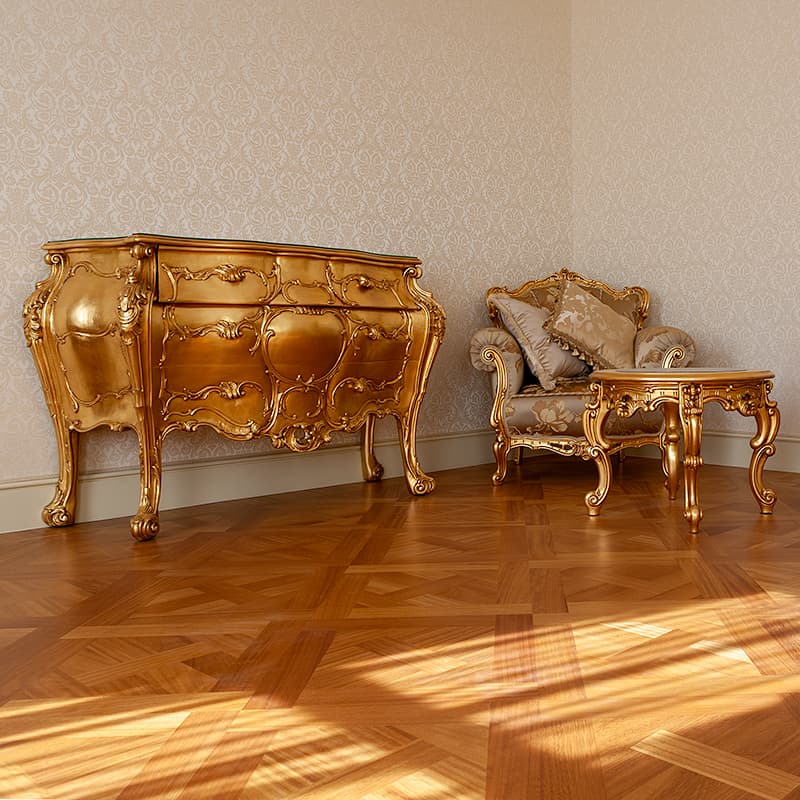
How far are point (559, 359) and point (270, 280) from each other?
5.39 feet

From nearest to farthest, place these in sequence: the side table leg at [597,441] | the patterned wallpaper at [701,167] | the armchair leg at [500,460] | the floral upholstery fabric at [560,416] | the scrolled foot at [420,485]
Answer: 1. the side table leg at [597,441]
2. the scrolled foot at [420,485]
3. the floral upholstery fabric at [560,416]
4. the armchair leg at [500,460]
5. the patterned wallpaper at [701,167]

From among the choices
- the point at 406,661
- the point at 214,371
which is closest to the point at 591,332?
the point at 214,371

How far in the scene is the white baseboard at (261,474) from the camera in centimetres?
340

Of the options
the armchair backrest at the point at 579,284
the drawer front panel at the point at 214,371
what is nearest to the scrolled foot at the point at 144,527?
the drawer front panel at the point at 214,371

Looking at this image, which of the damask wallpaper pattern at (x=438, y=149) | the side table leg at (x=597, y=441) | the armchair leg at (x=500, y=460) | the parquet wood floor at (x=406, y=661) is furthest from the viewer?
the armchair leg at (x=500, y=460)

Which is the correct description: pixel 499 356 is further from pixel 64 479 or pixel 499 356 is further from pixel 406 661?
pixel 406 661

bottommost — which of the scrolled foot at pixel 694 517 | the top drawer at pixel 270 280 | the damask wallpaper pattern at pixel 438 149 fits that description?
the scrolled foot at pixel 694 517

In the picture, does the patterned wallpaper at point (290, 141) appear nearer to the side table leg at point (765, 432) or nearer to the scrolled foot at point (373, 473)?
the scrolled foot at point (373, 473)

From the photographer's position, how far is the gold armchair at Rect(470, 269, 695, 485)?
410 cm

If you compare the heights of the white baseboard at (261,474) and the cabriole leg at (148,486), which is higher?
the cabriole leg at (148,486)

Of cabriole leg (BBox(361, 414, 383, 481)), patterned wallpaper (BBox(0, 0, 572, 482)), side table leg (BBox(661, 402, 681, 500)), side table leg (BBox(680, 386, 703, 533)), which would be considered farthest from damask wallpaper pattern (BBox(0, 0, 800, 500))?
side table leg (BBox(680, 386, 703, 533))

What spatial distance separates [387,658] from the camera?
6.08ft

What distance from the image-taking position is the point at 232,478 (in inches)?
155

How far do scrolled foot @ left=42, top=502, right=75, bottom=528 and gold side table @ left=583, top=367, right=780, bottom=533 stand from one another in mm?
1957
